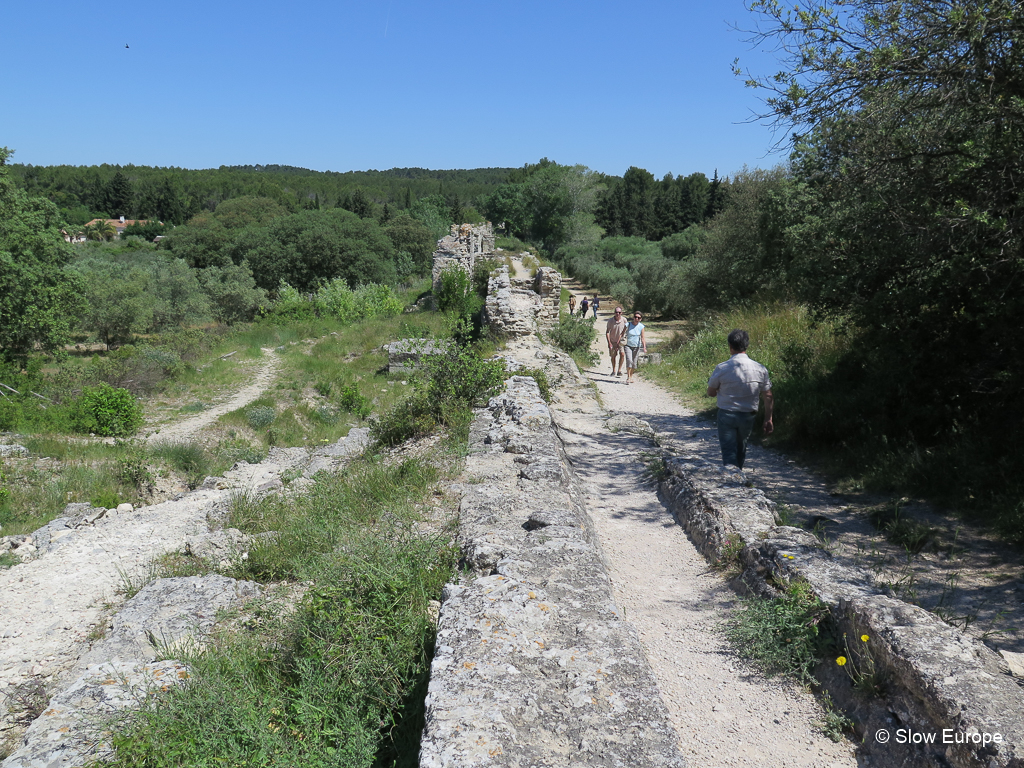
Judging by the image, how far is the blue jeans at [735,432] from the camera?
6027 millimetres

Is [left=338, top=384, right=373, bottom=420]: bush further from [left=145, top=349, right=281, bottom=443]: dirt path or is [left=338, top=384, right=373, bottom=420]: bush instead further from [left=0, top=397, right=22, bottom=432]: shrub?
[left=0, top=397, right=22, bottom=432]: shrub

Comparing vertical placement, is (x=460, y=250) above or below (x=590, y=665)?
above

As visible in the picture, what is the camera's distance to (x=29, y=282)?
706 inches

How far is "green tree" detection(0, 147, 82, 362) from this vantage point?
17.6 m

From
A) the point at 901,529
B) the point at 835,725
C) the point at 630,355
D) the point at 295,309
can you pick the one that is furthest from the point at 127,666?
the point at 295,309

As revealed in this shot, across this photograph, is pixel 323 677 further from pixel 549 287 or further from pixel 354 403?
pixel 549 287

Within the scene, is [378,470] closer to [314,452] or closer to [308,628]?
[308,628]

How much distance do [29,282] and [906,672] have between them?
22.2 meters

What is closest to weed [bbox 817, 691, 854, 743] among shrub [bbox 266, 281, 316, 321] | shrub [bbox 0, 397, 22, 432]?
shrub [bbox 0, 397, 22, 432]

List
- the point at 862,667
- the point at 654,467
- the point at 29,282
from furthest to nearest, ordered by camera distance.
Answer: the point at 29,282, the point at 654,467, the point at 862,667

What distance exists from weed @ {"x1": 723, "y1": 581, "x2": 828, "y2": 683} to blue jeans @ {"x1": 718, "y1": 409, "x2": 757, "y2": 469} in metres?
2.32

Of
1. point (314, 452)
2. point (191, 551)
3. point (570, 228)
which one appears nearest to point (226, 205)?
point (570, 228)

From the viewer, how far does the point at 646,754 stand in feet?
7.28

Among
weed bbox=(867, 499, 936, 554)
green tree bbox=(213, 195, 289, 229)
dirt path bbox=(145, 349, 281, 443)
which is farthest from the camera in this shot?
green tree bbox=(213, 195, 289, 229)
